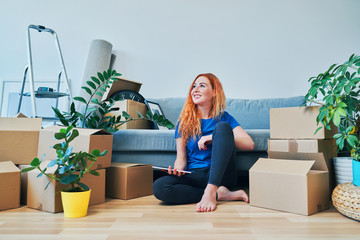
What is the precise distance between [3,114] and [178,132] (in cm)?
257

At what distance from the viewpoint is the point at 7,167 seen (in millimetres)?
1215

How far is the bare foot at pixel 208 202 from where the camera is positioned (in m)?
1.14

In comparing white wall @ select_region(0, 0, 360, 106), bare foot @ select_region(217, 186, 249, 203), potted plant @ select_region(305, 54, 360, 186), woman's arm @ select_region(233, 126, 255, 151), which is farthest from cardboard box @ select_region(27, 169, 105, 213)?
white wall @ select_region(0, 0, 360, 106)

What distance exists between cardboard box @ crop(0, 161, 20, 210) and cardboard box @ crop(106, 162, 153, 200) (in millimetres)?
444

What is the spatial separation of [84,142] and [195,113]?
0.63 m

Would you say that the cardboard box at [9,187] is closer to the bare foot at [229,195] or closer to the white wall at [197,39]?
the bare foot at [229,195]

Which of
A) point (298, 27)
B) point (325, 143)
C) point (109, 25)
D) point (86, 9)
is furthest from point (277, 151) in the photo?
point (86, 9)

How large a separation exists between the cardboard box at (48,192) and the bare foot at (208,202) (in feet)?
1.69

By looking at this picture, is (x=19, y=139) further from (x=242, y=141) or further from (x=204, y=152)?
(x=242, y=141)

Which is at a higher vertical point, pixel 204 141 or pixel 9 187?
pixel 204 141

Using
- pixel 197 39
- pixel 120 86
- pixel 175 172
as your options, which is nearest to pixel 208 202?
pixel 175 172

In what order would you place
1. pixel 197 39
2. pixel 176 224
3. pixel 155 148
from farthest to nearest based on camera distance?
1. pixel 197 39
2. pixel 155 148
3. pixel 176 224

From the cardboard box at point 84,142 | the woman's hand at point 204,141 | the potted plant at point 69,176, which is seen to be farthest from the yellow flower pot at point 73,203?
the woman's hand at point 204,141

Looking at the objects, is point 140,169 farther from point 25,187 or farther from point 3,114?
point 3,114
